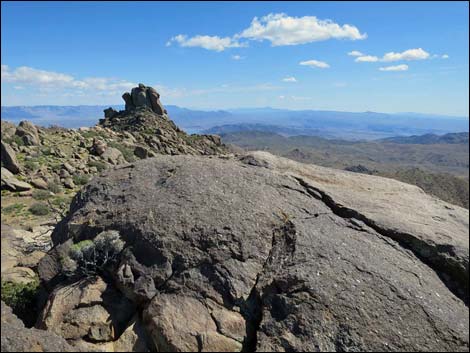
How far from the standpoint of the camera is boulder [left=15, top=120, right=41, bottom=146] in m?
37.0

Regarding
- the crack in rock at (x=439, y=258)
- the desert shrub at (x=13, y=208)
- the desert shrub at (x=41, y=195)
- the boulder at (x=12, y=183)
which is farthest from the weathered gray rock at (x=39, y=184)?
the crack in rock at (x=439, y=258)

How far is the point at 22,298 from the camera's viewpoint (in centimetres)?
986

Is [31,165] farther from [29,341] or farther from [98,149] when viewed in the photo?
[29,341]

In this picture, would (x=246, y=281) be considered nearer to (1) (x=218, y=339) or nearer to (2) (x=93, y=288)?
(1) (x=218, y=339)

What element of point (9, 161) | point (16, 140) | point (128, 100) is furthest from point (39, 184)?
point (128, 100)

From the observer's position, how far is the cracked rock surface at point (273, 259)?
789cm

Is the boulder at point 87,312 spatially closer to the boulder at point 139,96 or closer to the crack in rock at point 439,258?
the crack in rock at point 439,258

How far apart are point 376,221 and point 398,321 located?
116 inches

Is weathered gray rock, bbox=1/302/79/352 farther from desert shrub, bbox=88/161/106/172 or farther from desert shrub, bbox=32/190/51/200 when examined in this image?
desert shrub, bbox=88/161/106/172

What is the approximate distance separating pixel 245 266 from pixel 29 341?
472cm

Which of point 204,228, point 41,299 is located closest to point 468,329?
point 204,228

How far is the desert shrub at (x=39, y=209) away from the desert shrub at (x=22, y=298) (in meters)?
12.9

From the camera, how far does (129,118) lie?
63625 millimetres

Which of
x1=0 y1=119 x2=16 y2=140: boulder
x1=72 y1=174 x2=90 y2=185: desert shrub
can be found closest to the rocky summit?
x1=72 y1=174 x2=90 y2=185: desert shrub
